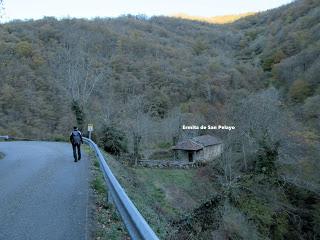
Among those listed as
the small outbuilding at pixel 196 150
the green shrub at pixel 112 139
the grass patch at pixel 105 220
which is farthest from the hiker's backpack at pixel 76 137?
the small outbuilding at pixel 196 150

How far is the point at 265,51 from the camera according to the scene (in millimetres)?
133250

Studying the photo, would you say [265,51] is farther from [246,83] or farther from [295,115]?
[295,115]

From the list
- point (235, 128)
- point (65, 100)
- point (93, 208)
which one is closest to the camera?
point (93, 208)

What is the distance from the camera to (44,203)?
861 centimetres

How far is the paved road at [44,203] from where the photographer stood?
6.44 metres

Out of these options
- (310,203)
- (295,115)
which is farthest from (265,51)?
(310,203)

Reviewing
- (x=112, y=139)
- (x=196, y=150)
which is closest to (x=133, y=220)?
(x=112, y=139)

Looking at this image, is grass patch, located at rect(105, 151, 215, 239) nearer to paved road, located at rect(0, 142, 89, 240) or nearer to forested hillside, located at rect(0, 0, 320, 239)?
forested hillside, located at rect(0, 0, 320, 239)

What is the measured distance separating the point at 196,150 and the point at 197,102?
40.0 m

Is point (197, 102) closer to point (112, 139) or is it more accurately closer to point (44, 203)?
point (112, 139)

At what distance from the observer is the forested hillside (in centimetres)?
2684

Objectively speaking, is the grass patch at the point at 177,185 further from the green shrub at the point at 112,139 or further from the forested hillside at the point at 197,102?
the green shrub at the point at 112,139

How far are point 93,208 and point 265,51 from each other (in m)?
134

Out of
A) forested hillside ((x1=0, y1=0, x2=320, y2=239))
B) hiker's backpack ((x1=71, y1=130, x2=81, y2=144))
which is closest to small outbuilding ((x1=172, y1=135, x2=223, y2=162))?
forested hillside ((x1=0, y1=0, x2=320, y2=239))
